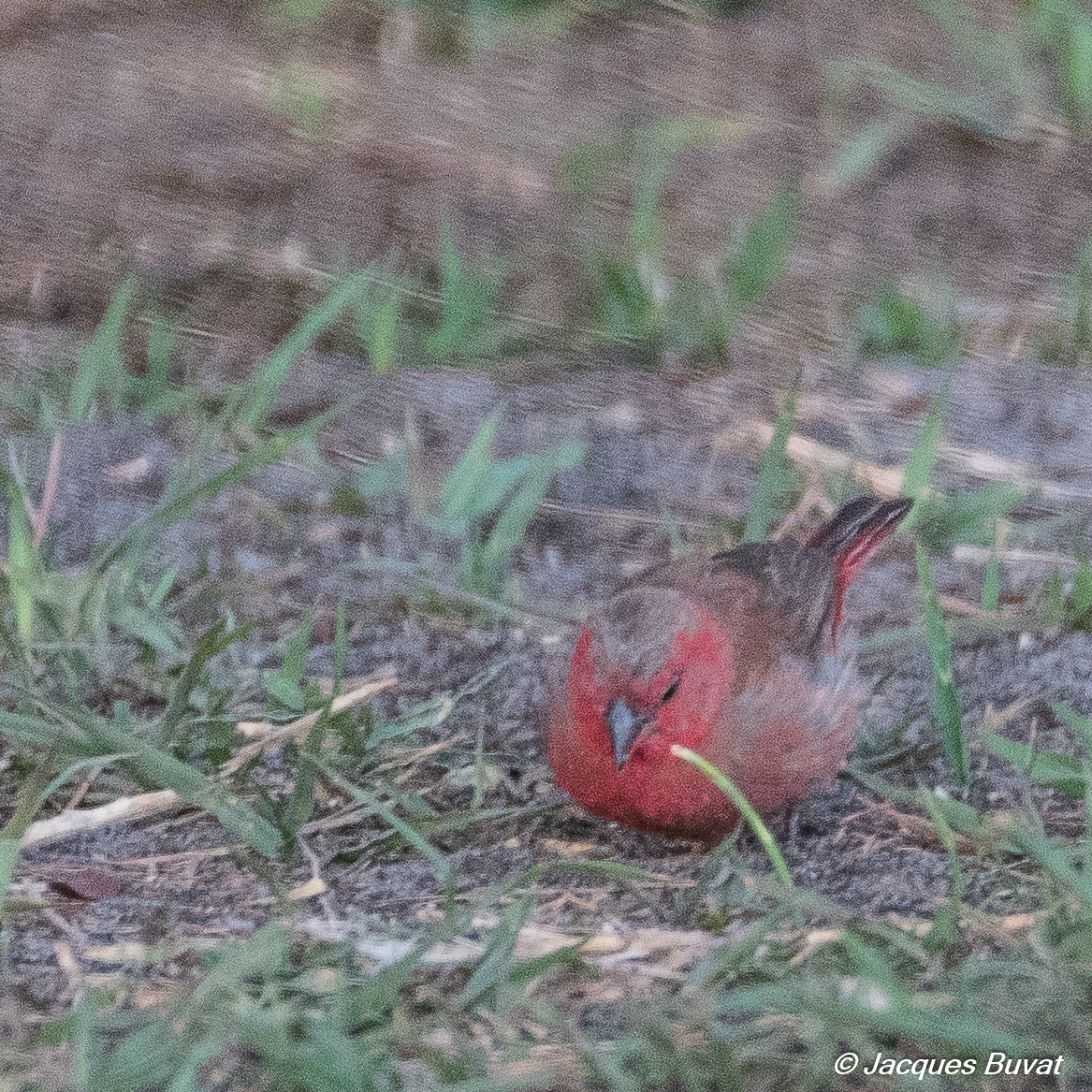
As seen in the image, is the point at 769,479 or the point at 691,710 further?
the point at 769,479

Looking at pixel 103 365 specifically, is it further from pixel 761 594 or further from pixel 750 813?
pixel 750 813

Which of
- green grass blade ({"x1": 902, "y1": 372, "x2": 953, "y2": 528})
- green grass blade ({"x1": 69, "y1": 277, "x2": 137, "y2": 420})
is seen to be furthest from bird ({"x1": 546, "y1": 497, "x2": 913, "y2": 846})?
green grass blade ({"x1": 69, "y1": 277, "x2": 137, "y2": 420})

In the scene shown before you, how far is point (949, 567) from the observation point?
3.61 metres

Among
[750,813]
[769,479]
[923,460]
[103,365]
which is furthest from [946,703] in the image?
[103,365]

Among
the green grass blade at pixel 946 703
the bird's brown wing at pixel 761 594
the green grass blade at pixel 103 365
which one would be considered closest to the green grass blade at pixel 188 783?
the bird's brown wing at pixel 761 594

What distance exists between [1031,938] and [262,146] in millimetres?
3801

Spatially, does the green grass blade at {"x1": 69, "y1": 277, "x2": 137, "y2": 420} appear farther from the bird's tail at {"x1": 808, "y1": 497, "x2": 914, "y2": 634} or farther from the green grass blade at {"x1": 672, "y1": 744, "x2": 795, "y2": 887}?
the green grass blade at {"x1": 672, "y1": 744, "x2": 795, "y2": 887}

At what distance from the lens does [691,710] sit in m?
2.69

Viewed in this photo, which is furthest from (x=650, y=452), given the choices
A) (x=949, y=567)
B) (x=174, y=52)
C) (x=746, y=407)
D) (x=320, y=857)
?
(x=174, y=52)

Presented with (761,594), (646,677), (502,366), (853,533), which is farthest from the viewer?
(502,366)

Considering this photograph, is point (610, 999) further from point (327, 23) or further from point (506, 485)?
point (327, 23)

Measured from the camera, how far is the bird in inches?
103

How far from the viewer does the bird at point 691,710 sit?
262cm

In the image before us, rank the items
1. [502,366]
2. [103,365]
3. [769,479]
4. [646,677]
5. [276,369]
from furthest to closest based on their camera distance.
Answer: [502,366], [103,365], [276,369], [769,479], [646,677]
